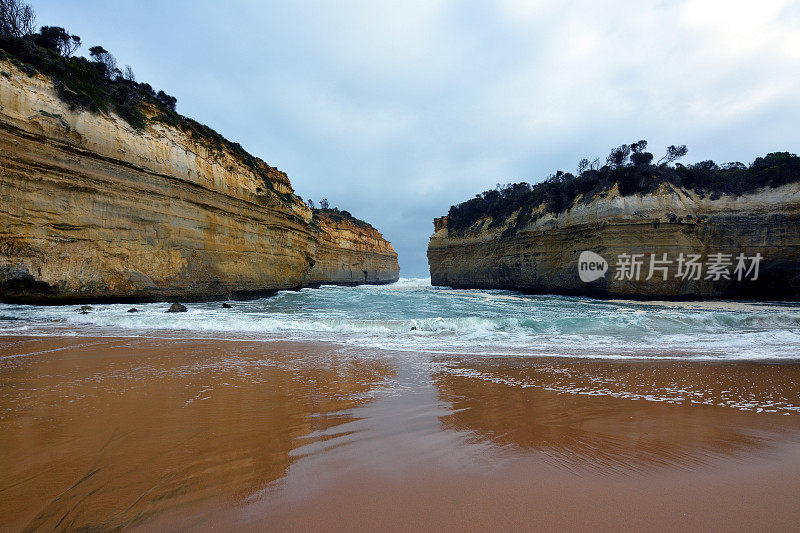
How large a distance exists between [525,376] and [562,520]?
3009mm

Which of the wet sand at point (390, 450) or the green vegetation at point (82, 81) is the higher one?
the green vegetation at point (82, 81)

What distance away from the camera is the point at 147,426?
7.79ft

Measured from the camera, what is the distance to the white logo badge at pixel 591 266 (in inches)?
739

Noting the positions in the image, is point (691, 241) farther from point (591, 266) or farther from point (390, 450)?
point (390, 450)

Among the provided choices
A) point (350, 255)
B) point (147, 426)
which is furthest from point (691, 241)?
point (350, 255)

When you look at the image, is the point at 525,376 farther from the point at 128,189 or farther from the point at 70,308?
the point at 128,189

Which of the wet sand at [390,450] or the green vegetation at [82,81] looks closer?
the wet sand at [390,450]

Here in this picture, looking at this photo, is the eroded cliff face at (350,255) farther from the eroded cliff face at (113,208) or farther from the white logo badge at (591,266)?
the white logo badge at (591,266)

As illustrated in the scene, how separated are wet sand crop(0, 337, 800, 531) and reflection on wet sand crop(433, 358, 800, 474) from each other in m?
0.02

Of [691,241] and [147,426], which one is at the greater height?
[691,241]

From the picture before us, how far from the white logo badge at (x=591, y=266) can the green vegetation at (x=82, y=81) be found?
19989 mm

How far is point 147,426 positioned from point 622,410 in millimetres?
3945

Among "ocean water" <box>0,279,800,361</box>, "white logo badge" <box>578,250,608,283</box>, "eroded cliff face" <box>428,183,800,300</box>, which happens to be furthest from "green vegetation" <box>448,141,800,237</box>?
"ocean water" <box>0,279,800,361</box>

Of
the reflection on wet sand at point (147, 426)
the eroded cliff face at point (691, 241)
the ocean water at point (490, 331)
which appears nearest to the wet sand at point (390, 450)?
the reflection on wet sand at point (147, 426)
